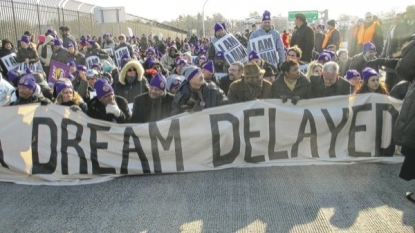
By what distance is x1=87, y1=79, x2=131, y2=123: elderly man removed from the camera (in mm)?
6098

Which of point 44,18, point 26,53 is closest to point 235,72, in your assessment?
point 26,53

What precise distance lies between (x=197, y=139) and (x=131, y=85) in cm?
235

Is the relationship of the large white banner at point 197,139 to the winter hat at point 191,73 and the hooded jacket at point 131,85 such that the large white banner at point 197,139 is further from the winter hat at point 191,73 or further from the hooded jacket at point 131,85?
the hooded jacket at point 131,85

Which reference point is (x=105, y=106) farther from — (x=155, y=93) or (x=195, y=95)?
(x=195, y=95)

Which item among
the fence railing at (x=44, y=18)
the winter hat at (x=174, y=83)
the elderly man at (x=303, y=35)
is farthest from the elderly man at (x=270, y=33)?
the fence railing at (x=44, y=18)

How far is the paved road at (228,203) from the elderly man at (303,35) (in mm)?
4618

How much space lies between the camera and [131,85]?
25.7 feet

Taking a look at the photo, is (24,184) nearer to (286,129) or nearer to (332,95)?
(286,129)

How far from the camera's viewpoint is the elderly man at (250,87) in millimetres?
6504

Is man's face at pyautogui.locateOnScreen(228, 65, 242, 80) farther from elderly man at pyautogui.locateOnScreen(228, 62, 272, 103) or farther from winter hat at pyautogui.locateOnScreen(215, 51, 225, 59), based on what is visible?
winter hat at pyautogui.locateOnScreen(215, 51, 225, 59)

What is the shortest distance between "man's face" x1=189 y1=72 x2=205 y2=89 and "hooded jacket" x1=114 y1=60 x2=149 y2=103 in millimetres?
1771

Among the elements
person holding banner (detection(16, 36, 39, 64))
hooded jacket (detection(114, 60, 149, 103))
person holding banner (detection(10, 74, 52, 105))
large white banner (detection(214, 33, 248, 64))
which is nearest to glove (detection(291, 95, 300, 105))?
hooded jacket (detection(114, 60, 149, 103))

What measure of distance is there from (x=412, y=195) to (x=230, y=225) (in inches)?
77.8

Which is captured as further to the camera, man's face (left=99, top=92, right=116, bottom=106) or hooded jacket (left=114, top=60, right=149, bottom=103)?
hooded jacket (left=114, top=60, right=149, bottom=103)
